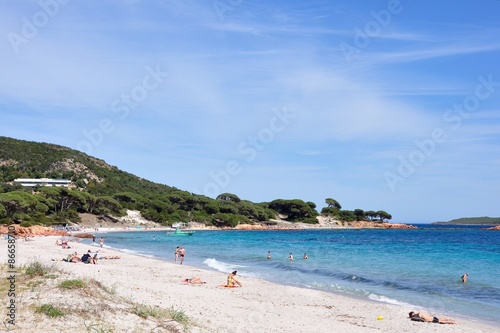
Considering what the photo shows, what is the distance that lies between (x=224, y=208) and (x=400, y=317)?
4321 inches

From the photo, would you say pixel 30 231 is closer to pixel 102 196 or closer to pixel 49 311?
pixel 102 196

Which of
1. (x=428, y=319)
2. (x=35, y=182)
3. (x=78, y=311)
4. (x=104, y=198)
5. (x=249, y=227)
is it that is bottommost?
(x=428, y=319)

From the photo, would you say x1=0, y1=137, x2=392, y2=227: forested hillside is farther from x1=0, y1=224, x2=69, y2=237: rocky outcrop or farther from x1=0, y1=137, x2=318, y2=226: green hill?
x1=0, y1=224, x2=69, y2=237: rocky outcrop

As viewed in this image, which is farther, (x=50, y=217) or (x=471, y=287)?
(x=50, y=217)

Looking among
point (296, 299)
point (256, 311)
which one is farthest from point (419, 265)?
point (256, 311)

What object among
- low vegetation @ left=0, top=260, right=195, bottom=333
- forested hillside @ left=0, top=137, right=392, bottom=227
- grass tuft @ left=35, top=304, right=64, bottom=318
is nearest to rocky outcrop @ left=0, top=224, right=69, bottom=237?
forested hillside @ left=0, top=137, right=392, bottom=227

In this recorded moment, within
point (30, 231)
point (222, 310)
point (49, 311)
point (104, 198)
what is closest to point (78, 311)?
point (49, 311)

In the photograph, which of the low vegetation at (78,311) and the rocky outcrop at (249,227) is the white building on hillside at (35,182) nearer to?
the rocky outcrop at (249,227)

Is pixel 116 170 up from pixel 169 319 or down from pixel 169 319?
up

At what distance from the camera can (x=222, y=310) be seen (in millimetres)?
13430

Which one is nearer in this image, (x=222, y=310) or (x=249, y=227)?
(x=222, y=310)

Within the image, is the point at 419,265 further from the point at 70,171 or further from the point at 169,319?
the point at 70,171

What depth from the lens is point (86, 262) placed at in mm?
25797

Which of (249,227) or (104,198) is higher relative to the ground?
(104,198)
